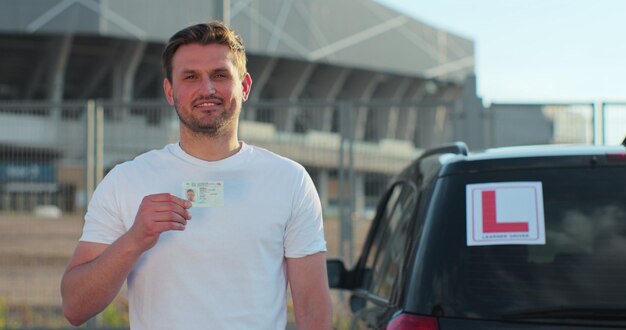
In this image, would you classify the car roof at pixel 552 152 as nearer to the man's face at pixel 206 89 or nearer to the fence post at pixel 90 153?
the man's face at pixel 206 89

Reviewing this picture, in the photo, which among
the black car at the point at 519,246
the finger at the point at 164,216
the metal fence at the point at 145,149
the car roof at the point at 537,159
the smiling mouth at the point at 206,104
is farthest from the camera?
the metal fence at the point at 145,149

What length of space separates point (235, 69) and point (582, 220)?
1.29 metres

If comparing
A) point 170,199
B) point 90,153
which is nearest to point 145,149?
point 90,153

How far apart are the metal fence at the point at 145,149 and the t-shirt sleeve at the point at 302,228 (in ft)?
24.4

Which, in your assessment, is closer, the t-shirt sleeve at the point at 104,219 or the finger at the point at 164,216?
the finger at the point at 164,216

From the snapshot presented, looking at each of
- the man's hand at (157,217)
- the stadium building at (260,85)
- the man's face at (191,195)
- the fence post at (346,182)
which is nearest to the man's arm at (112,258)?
the man's hand at (157,217)

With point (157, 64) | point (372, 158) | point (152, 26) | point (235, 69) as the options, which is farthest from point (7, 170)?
point (157, 64)

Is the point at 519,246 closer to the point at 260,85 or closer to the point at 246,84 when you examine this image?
the point at 246,84

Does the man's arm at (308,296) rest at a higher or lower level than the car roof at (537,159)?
lower

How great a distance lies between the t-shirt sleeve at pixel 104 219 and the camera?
2738mm

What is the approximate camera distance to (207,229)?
2699 mm

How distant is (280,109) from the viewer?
35.7 ft

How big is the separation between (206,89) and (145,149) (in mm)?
8215

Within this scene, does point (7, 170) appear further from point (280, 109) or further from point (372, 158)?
point (372, 158)
